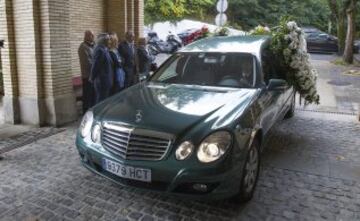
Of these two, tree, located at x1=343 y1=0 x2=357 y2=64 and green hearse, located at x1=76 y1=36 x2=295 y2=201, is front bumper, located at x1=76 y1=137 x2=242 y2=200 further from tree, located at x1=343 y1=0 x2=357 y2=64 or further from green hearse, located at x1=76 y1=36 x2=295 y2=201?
tree, located at x1=343 y1=0 x2=357 y2=64

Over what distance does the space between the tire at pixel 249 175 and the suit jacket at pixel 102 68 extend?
12.1ft

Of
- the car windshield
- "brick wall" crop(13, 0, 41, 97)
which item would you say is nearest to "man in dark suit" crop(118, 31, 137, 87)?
"brick wall" crop(13, 0, 41, 97)

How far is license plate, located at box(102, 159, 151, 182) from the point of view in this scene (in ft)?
11.8

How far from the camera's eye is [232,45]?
5602 millimetres

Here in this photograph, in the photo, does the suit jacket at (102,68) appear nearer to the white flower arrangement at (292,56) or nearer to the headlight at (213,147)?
the white flower arrangement at (292,56)

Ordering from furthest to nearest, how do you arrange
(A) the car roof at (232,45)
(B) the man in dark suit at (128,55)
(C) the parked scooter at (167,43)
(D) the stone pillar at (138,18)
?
(C) the parked scooter at (167,43) < (D) the stone pillar at (138,18) < (B) the man in dark suit at (128,55) < (A) the car roof at (232,45)

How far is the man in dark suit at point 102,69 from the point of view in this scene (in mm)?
6984

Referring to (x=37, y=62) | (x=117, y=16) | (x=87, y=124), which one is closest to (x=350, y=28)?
(x=117, y=16)

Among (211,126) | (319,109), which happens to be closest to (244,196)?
(211,126)

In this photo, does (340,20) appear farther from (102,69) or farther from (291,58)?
(102,69)

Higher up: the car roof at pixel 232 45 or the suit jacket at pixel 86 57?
the car roof at pixel 232 45

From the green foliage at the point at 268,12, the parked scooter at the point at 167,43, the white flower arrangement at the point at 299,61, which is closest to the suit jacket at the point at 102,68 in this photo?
the white flower arrangement at the point at 299,61

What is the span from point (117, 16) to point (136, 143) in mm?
7348

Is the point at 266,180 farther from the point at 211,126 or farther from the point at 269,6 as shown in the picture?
the point at 269,6
